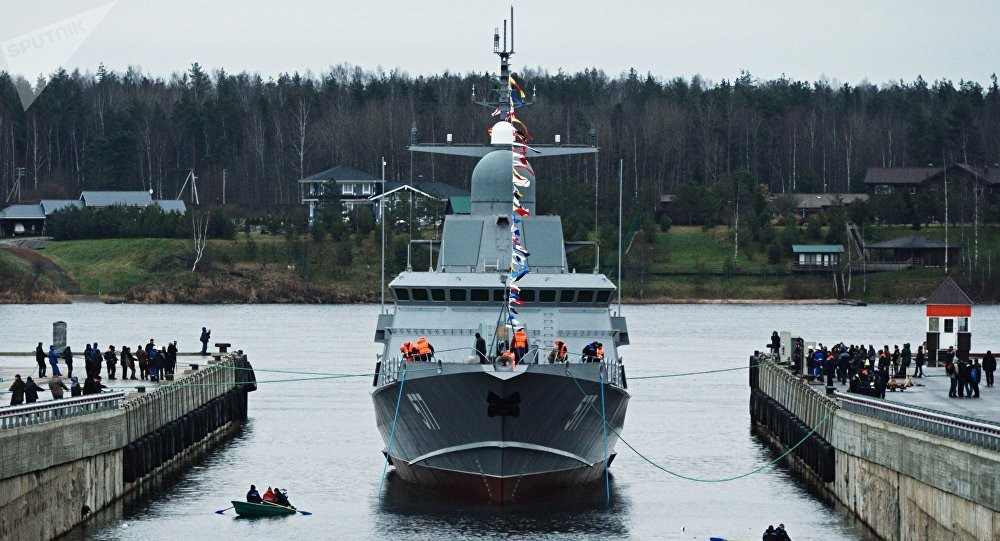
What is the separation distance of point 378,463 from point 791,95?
15876cm

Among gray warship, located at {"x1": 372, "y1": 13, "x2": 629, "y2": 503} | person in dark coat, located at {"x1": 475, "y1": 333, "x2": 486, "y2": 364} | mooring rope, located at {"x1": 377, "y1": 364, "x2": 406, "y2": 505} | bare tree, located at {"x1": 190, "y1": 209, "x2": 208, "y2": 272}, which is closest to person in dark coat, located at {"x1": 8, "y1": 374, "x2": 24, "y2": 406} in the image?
gray warship, located at {"x1": 372, "y1": 13, "x2": 629, "y2": 503}

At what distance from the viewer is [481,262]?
42.3 meters

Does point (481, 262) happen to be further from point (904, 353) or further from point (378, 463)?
point (904, 353)

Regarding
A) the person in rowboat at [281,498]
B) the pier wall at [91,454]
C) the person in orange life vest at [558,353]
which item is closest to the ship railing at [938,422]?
the person in orange life vest at [558,353]

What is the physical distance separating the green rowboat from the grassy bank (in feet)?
305

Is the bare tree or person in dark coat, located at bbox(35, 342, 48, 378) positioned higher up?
the bare tree

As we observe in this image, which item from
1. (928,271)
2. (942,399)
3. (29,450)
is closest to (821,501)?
(942,399)

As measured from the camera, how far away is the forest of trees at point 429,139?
547 feet

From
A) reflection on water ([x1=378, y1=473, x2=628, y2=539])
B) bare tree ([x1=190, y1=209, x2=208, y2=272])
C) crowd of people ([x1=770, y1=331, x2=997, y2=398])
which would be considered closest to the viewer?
reflection on water ([x1=378, y1=473, x2=628, y2=539])

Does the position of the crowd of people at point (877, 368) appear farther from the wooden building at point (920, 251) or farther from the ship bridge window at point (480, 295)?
the wooden building at point (920, 251)

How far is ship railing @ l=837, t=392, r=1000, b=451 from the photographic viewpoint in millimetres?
27531

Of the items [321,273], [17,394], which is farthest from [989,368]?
[321,273]

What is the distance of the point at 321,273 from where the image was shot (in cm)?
13750

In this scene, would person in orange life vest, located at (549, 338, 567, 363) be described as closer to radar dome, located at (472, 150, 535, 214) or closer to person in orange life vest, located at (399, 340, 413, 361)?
person in orange life vest, located at (399, 340, 413, 361)
